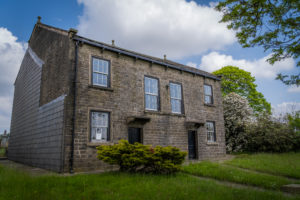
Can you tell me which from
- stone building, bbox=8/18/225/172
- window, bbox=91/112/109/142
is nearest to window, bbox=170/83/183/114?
stone building, bbox=8/18/225/172

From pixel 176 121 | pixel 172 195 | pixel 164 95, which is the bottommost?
pixel 172 195

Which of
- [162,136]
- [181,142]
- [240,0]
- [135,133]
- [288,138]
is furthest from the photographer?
[288,138]

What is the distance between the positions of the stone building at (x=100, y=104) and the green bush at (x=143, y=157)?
2.45 metres

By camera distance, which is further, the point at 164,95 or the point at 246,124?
the point at 246,124

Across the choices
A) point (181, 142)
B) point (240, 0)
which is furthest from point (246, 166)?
point (240, 0)

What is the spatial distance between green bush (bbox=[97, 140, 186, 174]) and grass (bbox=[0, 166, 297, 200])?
103 cm

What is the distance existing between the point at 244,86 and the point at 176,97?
17.3m

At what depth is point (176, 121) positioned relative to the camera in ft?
51.4

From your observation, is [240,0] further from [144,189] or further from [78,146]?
[78,146]

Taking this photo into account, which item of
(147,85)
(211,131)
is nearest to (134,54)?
(147,85)

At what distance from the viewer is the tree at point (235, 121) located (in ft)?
71.9

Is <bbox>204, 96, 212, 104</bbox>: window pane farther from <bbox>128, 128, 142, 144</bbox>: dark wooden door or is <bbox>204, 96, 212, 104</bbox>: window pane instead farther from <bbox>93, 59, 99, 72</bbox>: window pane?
<bbox>93, 59, 99, 72</bbox>: window pane

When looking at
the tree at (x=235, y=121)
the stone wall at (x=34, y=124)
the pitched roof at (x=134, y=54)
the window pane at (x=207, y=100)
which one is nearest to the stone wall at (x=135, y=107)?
the pitched roof at (x=134, y=54)

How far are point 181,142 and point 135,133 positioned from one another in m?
3.62
